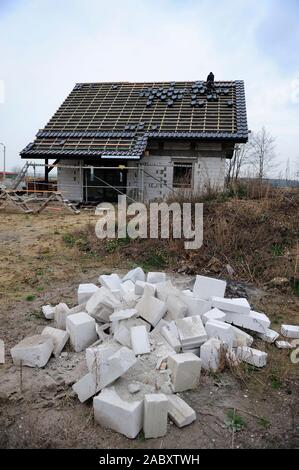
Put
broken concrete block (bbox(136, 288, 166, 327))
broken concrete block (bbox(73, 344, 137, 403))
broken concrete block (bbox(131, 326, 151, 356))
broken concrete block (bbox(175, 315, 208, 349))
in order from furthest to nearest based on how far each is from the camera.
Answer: broken concrete block (bbox(136, 288, 166, 327))
broken concrete block (bbox(175, 315, 208, 349))
broken concrete block (bbox(131, 326, 151, 356))
broken concrete block (bbox(73, 344, 137, 403))

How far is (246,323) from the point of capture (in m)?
4.29

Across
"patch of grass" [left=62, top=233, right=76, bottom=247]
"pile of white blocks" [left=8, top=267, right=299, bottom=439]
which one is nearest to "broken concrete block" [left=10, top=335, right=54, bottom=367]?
"pile of white blocks" [left=8, top=267, right=299, bottom=439]

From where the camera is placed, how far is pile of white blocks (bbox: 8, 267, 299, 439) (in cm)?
280

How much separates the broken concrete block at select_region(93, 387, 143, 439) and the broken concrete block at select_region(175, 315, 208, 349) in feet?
3.39

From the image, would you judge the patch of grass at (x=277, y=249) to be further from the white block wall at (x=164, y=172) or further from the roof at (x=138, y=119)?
the white block wall at (x=164, y=172)

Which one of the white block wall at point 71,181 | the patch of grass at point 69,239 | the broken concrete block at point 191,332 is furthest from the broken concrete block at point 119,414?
the white block wall at point 71,181

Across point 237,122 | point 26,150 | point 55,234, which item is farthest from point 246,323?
point 26,150

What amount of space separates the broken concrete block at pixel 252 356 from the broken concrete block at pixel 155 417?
1263 millimetres

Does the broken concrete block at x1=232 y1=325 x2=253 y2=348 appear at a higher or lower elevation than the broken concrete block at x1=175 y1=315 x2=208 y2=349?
lower

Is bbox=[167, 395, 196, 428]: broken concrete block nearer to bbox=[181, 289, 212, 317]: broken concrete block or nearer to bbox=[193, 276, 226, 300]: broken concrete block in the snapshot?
bbox=[181, 289, 212, 317]: broken concrete block

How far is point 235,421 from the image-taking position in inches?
114

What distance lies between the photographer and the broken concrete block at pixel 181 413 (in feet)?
9.17

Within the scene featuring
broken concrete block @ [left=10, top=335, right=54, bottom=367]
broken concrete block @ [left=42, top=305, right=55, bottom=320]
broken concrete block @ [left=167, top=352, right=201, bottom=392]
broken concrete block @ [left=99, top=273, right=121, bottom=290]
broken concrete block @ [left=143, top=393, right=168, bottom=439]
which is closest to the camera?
broken concrete block @ [left=143, top=393, right=168, bottom=439]

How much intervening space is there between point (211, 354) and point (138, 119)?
535 inches
